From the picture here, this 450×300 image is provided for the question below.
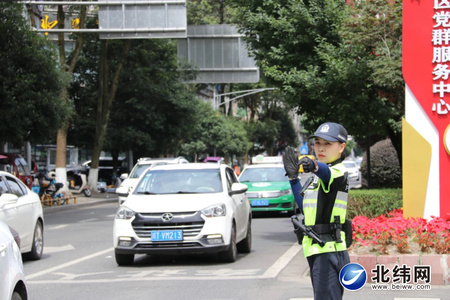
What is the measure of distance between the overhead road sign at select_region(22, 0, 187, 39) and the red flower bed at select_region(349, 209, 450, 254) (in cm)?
1472

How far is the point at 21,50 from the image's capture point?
23.9 meters

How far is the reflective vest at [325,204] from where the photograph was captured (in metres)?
4.96

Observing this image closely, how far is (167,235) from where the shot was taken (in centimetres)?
1058

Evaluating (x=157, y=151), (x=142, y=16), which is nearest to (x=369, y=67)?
(x=142, y=16)

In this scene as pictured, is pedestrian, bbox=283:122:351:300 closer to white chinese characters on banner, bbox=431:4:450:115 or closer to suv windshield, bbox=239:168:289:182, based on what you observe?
white chinese characters on banner, bbox=431:4:450:115

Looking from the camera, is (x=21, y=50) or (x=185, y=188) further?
(x=21, y=50)

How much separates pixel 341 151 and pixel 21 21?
831 inches

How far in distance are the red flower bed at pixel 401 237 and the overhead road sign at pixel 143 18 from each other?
48.3ft

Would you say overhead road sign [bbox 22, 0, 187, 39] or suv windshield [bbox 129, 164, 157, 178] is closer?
suv windshield [bbox 129, 164, 157, 178]

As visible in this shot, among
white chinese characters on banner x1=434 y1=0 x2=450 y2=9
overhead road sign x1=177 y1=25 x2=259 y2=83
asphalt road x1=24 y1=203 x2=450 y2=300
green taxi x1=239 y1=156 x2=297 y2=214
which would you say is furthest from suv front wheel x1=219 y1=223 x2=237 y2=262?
overhead road sign x1=177 y1=25 x2=259 y2=83

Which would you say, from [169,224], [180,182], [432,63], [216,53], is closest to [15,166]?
[216,53]

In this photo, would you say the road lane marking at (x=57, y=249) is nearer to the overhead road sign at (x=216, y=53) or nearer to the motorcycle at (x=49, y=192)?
the motorcycle at (x=49, y=192)

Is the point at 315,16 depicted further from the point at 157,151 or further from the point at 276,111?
the point at 276,111

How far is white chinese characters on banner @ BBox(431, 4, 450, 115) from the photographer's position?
11695 mm
